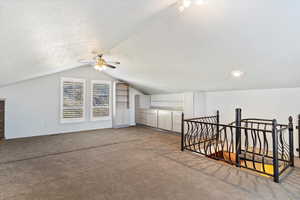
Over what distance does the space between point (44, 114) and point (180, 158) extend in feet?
17.2

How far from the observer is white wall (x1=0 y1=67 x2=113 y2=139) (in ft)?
17.9

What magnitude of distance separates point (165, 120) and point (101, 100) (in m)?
3.03

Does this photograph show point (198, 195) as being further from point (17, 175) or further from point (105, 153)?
point (17, 175)

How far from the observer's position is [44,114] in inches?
236

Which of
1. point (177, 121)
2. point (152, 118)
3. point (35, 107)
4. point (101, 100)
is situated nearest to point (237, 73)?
point (177, 121)

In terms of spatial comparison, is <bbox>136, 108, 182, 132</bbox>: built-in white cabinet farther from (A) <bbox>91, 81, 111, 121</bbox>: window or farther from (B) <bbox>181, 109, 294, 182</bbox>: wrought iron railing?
(A) <bbox>91, 81, 111, 121</bbox>: window

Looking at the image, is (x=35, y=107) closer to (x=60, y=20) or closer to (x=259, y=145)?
(x=60, y=20)

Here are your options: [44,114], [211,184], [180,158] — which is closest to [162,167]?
[180,158]

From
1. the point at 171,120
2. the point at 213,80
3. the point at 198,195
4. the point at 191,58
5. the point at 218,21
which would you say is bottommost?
the point at 198,195

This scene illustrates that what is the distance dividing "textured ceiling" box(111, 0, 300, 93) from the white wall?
10.7ft

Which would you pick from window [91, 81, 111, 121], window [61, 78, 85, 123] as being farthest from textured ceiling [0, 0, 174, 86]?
window [91, 81, 111, 121]

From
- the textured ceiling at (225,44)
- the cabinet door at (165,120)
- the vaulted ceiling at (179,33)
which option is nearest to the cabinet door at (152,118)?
the cabinet door at (165,120)

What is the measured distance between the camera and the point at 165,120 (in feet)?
22.0

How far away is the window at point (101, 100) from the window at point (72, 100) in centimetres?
42
